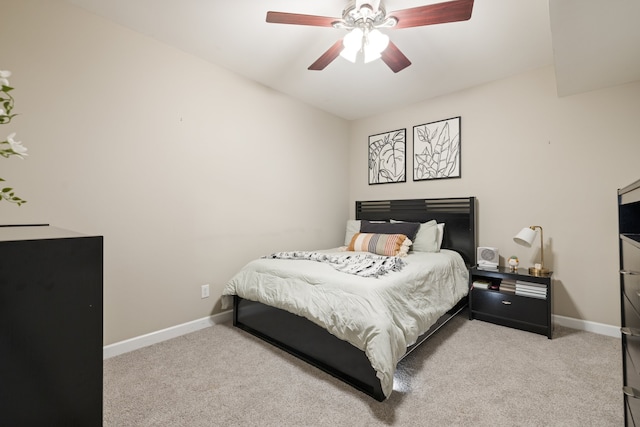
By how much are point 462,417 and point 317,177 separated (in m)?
2.98

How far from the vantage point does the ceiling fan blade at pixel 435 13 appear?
1578 millimetres

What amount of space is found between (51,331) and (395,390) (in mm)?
1727

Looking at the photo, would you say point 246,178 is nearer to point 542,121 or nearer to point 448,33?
point 448,33

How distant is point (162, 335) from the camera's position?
2451mm

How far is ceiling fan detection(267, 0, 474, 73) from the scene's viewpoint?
1643 millimetres

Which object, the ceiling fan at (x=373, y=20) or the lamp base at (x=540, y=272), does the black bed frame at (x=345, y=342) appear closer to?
the lamp base at (x=540, y=272)

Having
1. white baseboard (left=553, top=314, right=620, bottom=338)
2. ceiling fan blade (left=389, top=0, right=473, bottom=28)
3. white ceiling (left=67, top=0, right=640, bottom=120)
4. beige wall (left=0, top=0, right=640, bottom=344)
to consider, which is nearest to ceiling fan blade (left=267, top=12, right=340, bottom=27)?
white ceiling (left=67, top=0, right=640, bottom=120)

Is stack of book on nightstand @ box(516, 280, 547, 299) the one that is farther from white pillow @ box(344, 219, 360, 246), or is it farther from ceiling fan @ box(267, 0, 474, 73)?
ceiling fan @ box(267, 0, 474, 73)

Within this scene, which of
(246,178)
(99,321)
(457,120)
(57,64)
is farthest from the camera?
(457,120)

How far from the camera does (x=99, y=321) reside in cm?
77

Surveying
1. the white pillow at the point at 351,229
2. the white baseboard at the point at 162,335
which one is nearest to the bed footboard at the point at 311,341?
the white baseboard at the point at 162,335

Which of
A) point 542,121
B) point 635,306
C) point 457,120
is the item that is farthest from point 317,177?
point 635,306

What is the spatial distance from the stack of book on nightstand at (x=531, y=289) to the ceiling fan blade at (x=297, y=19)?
8.89 ft

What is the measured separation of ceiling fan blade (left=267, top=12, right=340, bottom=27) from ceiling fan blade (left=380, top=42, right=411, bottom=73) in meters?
0.49
